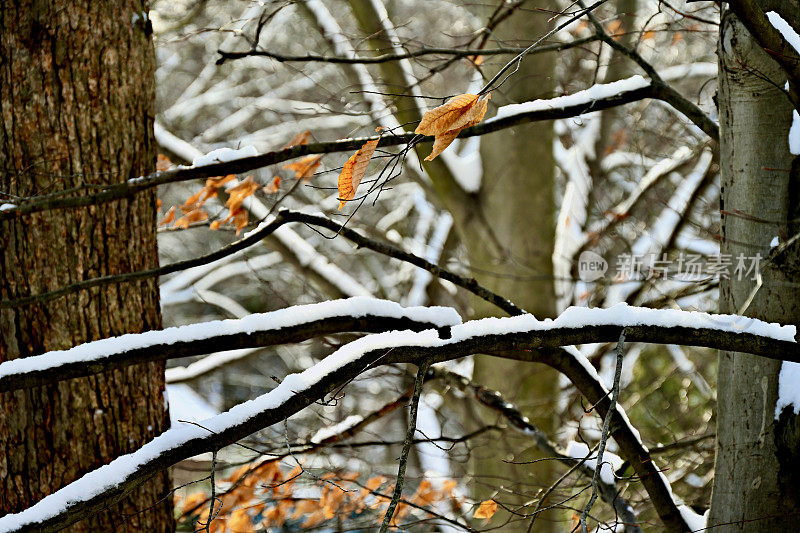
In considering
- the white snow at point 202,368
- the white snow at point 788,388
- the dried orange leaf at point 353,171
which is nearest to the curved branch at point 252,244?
the dried orange leaf at point 353,171

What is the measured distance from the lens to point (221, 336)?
5.66 feet

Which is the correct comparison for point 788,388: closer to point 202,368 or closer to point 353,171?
point 353,171

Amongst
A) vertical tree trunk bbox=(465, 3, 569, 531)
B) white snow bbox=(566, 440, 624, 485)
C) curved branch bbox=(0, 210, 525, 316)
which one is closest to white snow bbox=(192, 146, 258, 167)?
curved branch bbox=(0, 210, 525, 316)

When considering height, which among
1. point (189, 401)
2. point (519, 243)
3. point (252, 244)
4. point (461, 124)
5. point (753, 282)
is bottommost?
point (461, 124)

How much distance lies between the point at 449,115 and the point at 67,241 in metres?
1.54

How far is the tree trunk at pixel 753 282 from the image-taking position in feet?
6.84

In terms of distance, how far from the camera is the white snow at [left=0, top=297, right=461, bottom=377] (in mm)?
1664

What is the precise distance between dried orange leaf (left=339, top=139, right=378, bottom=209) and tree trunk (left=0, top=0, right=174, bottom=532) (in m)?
1.12

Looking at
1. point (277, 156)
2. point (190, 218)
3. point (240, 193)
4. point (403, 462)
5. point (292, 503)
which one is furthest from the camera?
point (292, 503)

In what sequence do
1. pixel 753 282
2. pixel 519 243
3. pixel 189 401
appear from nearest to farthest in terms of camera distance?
pixel 753 282
pixel 519 243
pixel 189 401

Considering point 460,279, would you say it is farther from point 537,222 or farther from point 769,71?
point 537,222

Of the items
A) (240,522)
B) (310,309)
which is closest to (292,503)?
(240,522)

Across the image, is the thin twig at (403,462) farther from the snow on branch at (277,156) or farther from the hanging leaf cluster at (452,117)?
the snow on branch at (277,156)

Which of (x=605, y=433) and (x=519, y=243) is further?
(x=519, y=243)
